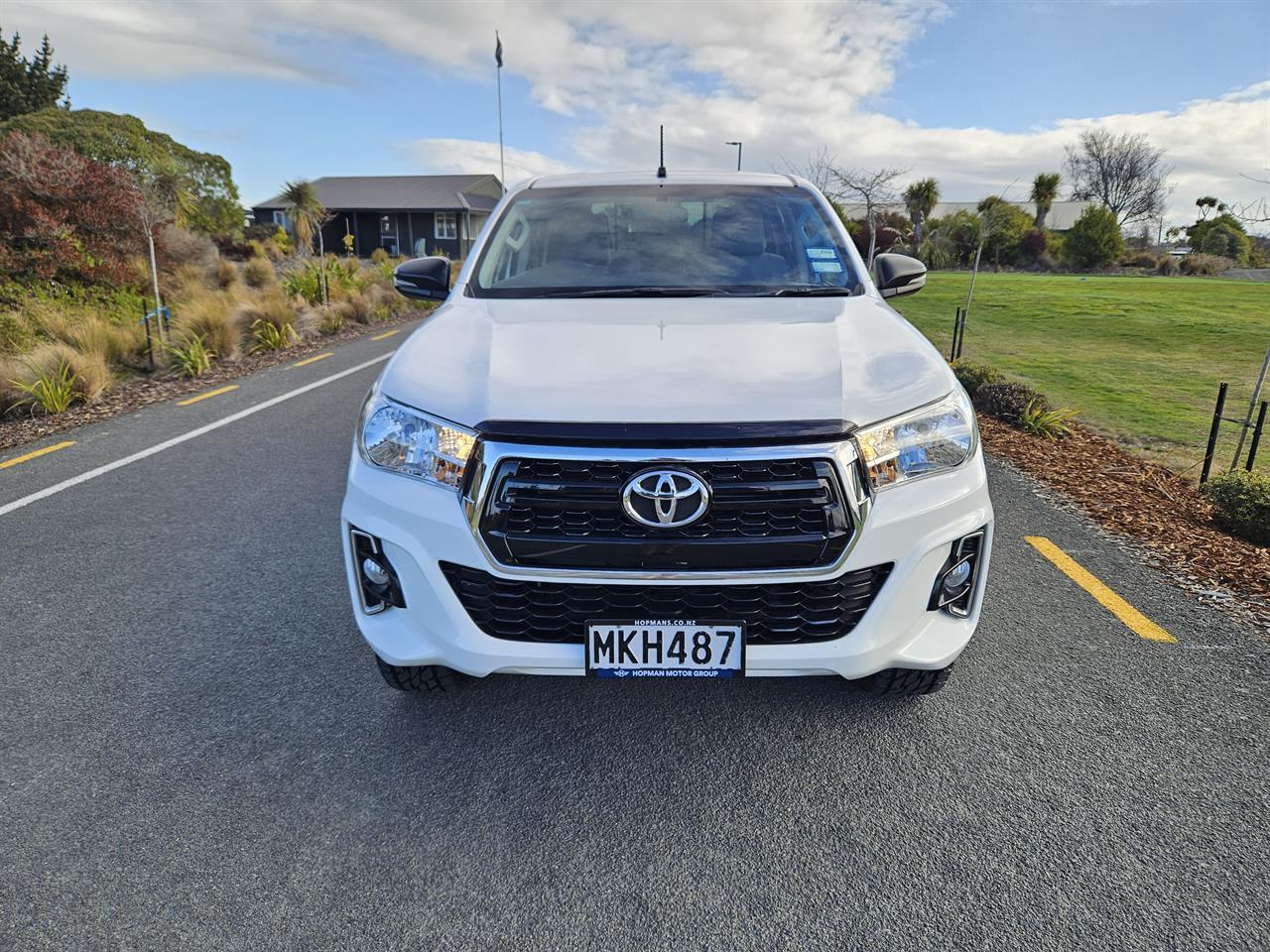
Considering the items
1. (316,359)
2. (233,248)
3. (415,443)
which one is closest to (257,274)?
(316,359)

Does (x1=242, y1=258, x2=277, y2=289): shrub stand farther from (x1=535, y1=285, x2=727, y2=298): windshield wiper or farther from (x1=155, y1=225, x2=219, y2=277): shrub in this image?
(x1=535, y1=285, x2=727, y2=298): windshield wiper

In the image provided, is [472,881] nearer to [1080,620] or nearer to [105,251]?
[1080,620]

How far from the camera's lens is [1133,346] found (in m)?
13.8

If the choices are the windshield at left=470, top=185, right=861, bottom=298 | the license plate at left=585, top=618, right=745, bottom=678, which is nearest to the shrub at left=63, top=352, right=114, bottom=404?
the windshield at left=470, top=185, right=861, bottom=298

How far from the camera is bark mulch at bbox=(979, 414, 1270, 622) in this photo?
3928 millimetres

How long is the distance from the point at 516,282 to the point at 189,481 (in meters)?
3.31

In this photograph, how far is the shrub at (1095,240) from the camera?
3612 centimetres

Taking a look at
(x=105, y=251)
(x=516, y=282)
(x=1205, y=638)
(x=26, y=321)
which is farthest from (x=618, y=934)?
(x=105, y=251)

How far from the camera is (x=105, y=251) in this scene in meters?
16.6

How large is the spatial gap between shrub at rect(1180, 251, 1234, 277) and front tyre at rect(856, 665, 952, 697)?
3287cm

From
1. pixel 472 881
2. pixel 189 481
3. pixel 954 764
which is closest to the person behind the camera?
pixel 472 881

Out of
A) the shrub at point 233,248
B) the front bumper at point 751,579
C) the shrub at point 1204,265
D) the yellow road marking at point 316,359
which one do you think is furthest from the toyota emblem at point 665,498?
the shrub at point 233,248

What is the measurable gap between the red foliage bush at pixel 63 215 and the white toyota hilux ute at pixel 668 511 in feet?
52.8

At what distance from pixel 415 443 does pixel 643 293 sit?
4.06 feet
